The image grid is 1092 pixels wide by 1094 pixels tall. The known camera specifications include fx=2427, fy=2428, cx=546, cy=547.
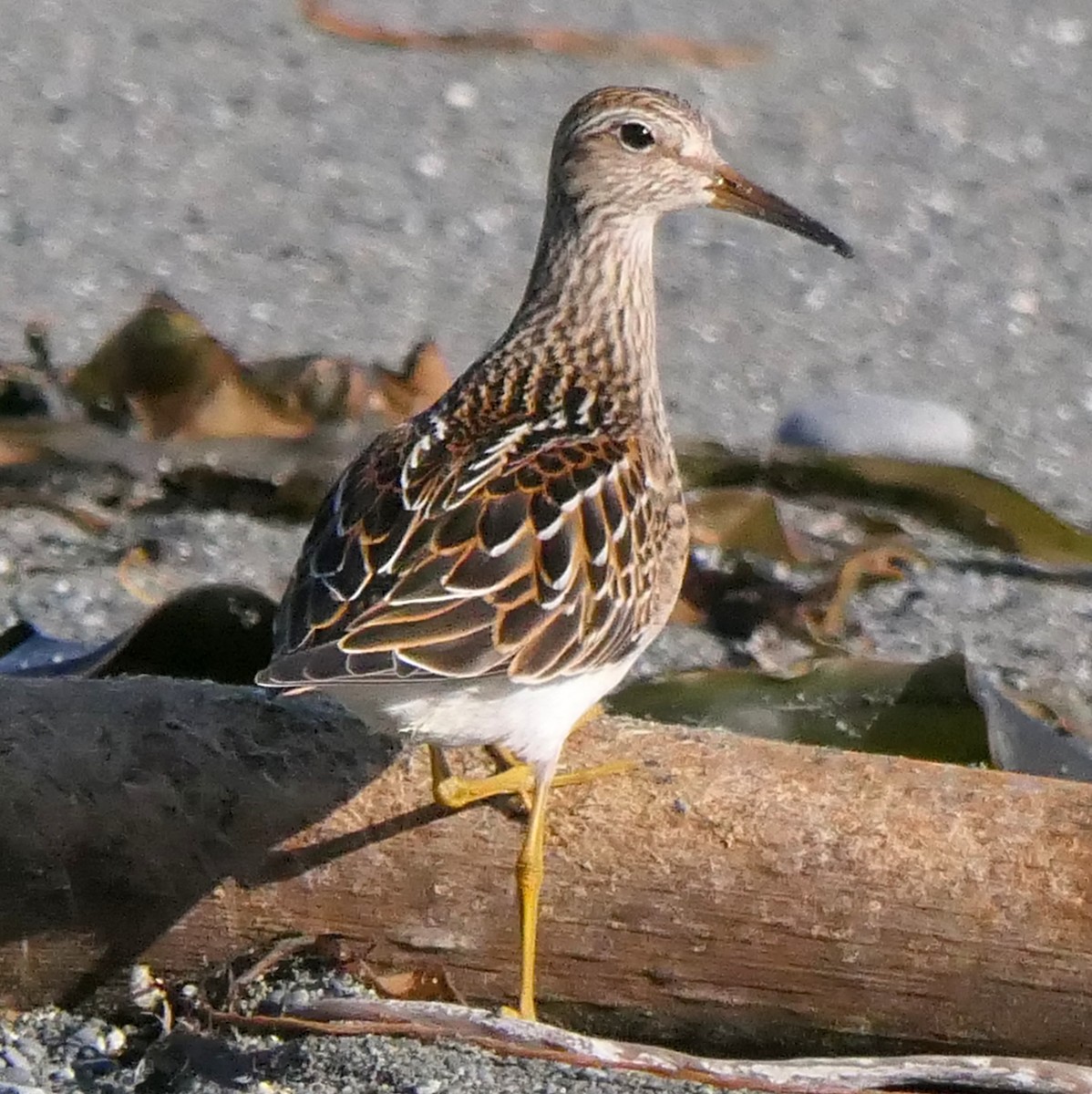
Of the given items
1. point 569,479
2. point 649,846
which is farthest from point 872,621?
point 649,846

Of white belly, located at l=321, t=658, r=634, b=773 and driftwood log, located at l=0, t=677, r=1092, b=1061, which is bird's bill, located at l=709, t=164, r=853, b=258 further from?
driftwood log, located at l=0, t=677, r=1092, b=1061

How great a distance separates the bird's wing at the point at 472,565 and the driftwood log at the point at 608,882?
7.3 inches

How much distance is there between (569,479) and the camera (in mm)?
3729

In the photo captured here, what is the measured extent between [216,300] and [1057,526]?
259 centimetres

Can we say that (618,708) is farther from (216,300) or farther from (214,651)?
(216,300)

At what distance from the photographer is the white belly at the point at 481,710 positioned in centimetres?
332

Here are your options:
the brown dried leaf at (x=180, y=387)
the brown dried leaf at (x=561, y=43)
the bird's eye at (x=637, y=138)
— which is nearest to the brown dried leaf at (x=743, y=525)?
the brown dried leaf at (x=180, y=387)

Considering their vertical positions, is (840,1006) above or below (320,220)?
below

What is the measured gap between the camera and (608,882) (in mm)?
3291

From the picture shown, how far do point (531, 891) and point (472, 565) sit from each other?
0.52 m

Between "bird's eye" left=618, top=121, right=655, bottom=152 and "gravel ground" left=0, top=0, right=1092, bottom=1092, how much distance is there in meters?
1.28

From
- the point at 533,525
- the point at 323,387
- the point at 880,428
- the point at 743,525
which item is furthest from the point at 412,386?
the point at 533,525

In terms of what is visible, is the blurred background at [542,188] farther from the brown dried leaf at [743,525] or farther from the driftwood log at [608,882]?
the driftwood log at [608,882]

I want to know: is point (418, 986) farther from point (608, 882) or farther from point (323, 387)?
point (323, 387)
